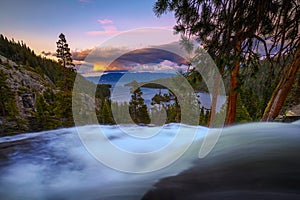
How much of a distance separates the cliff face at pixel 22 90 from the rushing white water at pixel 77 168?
2050cm

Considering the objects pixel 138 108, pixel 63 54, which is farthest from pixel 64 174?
pixel 138 108

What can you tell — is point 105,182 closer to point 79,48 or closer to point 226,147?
point 226,147

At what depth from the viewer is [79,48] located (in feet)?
24.9

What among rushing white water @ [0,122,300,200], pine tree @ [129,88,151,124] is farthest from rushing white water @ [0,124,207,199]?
pine tree @ [129,88,151,124]

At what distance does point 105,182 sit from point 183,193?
0.83 m

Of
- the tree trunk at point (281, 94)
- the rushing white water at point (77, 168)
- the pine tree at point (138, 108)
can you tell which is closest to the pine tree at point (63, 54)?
the pine tree at point (138, 108)

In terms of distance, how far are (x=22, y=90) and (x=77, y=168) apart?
38.3 metres

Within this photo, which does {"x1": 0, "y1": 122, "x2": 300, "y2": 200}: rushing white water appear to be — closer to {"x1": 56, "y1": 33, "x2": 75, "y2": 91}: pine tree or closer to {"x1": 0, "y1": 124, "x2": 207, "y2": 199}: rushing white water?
{"x1": 0, "y1": 124, "x2": 207, "y2": 199}: rushing white water

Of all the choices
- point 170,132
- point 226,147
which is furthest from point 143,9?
point 226,147

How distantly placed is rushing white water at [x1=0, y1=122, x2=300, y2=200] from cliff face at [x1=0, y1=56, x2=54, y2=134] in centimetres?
2050

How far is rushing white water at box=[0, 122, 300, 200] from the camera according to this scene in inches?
58.6

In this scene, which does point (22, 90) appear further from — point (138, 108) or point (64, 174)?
point (64, 174)

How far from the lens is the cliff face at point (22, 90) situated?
1948 cm

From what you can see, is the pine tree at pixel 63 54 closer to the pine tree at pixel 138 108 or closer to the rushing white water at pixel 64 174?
the pine tree at pixel 138 108
